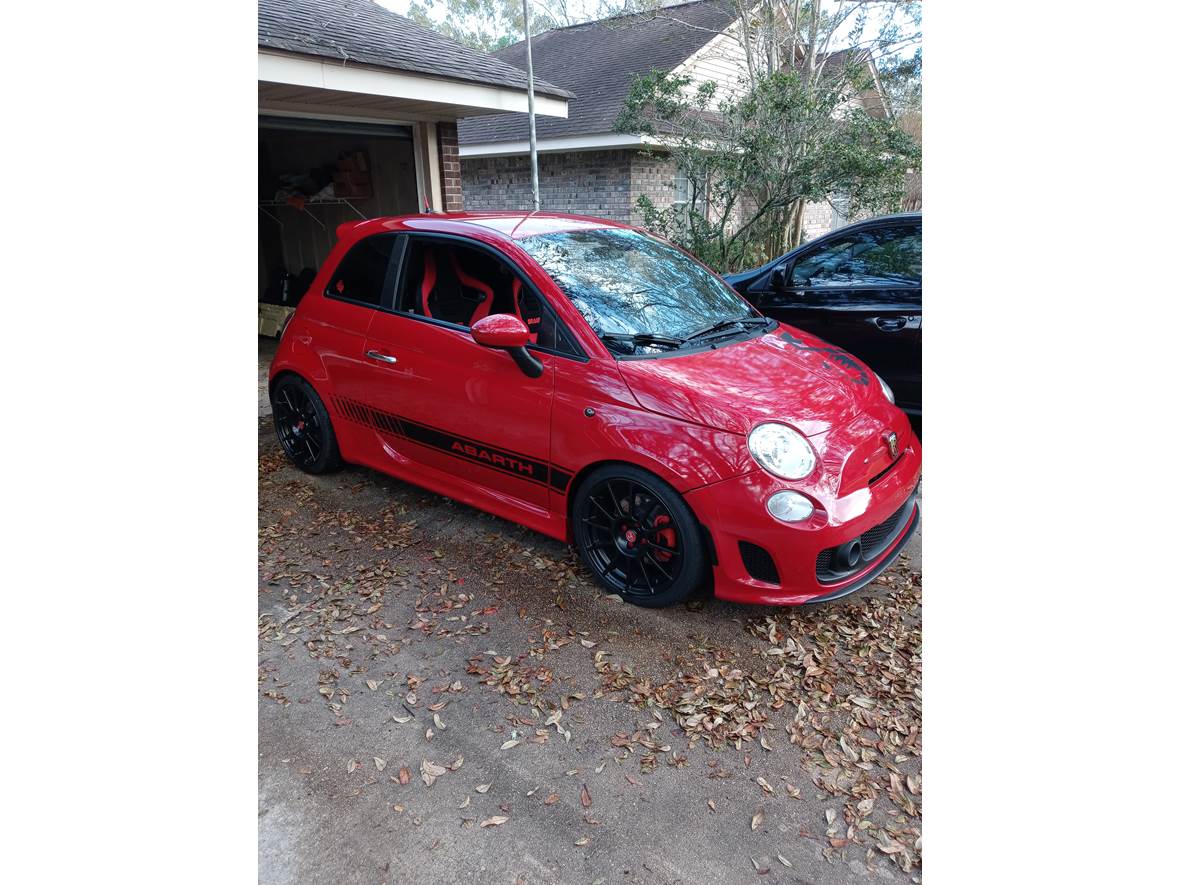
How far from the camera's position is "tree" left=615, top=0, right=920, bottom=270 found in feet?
29.7

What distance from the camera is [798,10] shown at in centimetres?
1188

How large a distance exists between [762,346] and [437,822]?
8.33ft

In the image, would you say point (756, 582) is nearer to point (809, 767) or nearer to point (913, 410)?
point (809, 767)

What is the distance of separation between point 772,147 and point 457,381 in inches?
263

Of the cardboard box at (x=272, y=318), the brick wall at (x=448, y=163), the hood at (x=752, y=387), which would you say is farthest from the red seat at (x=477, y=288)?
the cardboard box at (x=272, y=318)

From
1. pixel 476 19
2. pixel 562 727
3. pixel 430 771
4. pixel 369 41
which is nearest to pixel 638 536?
pixel 562 727

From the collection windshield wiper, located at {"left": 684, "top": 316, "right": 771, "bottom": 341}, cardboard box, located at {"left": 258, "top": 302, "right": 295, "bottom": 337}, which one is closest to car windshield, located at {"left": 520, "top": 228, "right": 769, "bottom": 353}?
windshield wiper, located at {"left": 684, "top": 316, "right": 771, "bottom": 341}

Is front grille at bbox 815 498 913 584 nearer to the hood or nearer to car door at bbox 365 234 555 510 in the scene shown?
the hood

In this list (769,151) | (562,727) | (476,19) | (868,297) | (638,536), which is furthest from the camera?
(476,19)

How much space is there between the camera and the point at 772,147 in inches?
360

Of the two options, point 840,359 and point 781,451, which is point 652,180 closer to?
point 840,359

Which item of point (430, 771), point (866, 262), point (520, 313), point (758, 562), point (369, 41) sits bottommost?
point (430, 771)

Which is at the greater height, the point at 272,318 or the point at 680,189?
the point at 680,189

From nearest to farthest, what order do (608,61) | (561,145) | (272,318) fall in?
(272,318) → (561,145) → (608,61)
